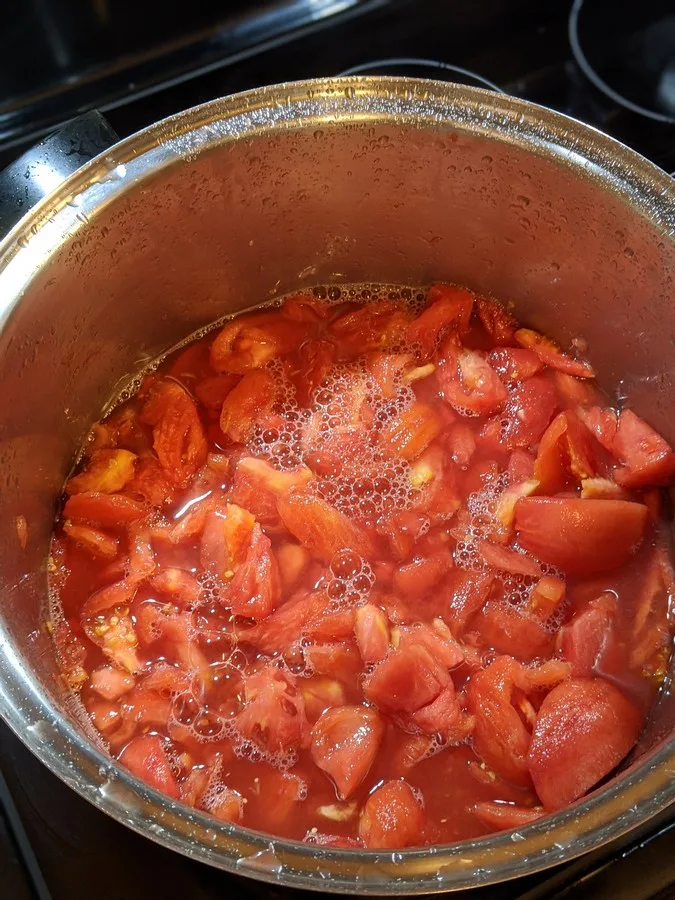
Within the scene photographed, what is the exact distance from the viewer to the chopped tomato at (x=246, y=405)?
6.04 feet

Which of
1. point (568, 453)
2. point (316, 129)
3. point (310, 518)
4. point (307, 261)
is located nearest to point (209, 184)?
point (316, 129)

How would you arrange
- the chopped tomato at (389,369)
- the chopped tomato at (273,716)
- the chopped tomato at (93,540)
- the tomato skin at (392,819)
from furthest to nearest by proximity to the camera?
1. the chopped tomato at (389,369)
2. the chopped tomato at (93,540)
3. the chopped tomato at (273,716)
4. the tomato skin at (392,819)

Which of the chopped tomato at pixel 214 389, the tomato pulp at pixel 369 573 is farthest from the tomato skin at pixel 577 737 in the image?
the chopped tomato at pixel 214 389

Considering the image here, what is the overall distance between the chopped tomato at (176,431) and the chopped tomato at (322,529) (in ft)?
0.82

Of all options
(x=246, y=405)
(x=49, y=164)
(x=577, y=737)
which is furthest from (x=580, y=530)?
(x=49, y=164)

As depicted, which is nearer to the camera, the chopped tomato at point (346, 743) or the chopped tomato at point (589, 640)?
the chopped tomato at point (346, 743)

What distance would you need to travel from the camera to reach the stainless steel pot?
4.93 feet

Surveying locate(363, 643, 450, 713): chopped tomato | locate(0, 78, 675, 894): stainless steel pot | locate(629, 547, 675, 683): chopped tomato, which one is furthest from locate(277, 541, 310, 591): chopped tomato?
locate(629, 547, 675, 683): chopped tomato

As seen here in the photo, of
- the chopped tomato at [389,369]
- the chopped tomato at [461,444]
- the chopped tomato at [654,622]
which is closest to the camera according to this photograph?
the chopped tomato at [654,622]

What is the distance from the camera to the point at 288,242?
74.4 inches

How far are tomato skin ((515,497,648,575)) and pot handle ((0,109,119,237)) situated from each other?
3.83 feet

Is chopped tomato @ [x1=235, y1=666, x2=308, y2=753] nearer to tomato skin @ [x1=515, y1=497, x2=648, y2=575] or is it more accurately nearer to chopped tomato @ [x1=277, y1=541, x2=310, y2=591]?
chopped tomato @ [x1=277, y1=541, x2=310, y2=591]

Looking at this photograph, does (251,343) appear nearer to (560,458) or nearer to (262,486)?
(262,486)

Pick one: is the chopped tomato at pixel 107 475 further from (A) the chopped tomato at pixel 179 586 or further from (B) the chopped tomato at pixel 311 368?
(B) the chopped tomato at pixel 311 368
